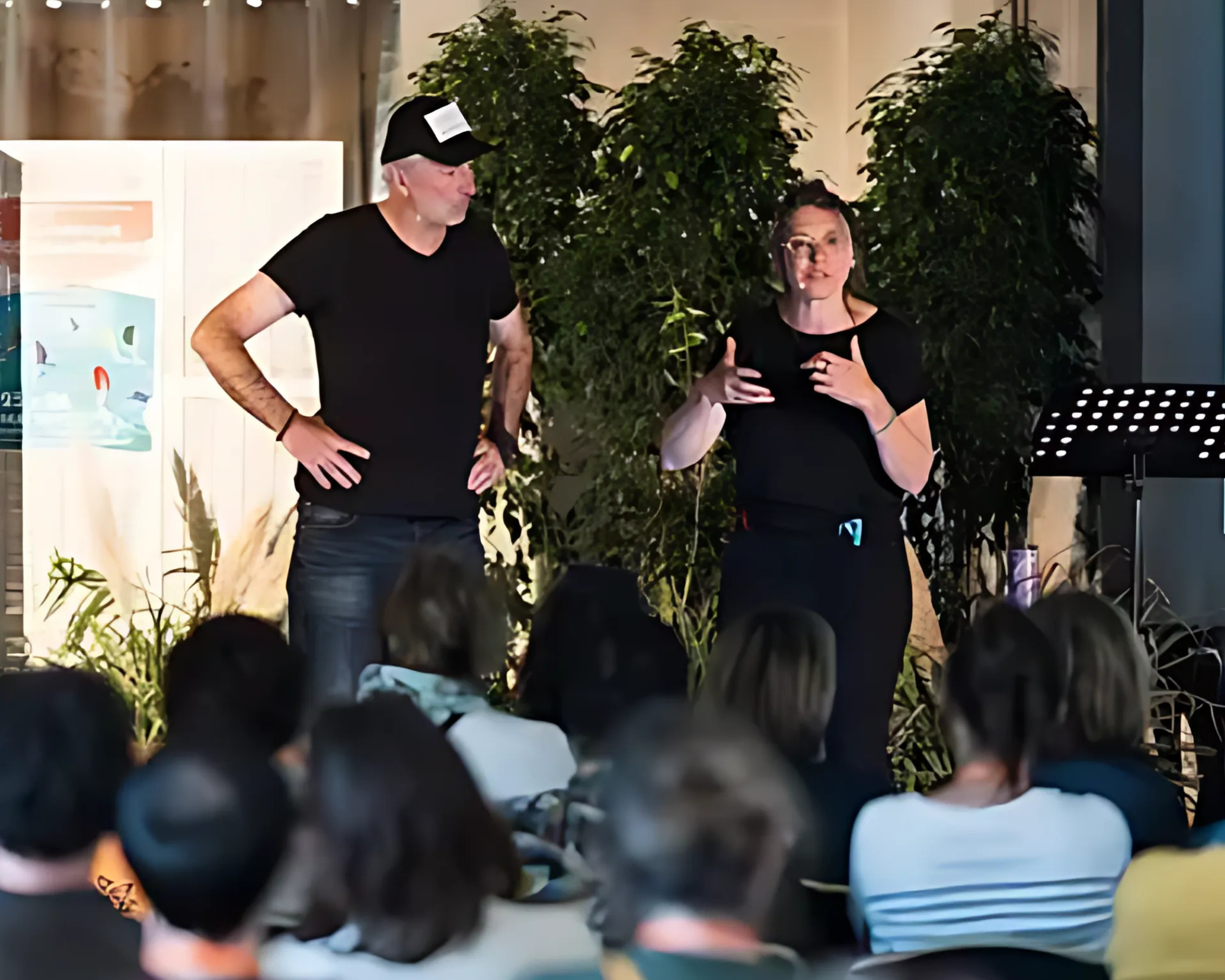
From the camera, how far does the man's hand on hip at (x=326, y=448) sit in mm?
3637

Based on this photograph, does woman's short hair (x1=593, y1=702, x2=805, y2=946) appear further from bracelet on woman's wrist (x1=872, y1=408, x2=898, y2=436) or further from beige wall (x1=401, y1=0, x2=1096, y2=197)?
beige wall (x1=401, y1=0, x2=1096, y2=197)

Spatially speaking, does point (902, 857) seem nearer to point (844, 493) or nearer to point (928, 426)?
point (844, 493)

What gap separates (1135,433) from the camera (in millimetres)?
3354

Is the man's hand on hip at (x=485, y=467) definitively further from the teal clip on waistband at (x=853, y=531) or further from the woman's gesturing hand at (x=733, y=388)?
the teal clip on waistband at (x=853, y=531)

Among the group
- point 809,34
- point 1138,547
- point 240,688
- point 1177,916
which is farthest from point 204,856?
Answer: point 809,34


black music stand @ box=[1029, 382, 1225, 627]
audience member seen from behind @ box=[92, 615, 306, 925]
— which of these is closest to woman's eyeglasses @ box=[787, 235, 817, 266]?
black music stand @ box=[1029, 382, 1225, 627]

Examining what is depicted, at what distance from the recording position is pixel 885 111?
3895 millimetres

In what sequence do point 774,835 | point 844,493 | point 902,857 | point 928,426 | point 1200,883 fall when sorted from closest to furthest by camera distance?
point 1200,883, point 774,835, point 902,857, point 844,493, point 928,426

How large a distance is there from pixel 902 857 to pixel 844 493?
1829 millimetres

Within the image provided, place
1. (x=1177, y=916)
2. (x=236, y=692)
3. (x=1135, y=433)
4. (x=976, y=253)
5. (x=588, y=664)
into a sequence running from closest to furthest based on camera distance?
(x=1177, y=916)
(x=236, y=692)
(x=588, y=664)
(x=1135, y=433)
(x=976, y=253)

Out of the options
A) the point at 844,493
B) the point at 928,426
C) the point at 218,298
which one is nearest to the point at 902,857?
the point at 844,493

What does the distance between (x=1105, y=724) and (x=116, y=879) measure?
1.49 m

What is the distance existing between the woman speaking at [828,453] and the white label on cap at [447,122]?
3.15ft

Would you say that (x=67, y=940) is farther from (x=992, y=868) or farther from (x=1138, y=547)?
(x=1138, y=547)
